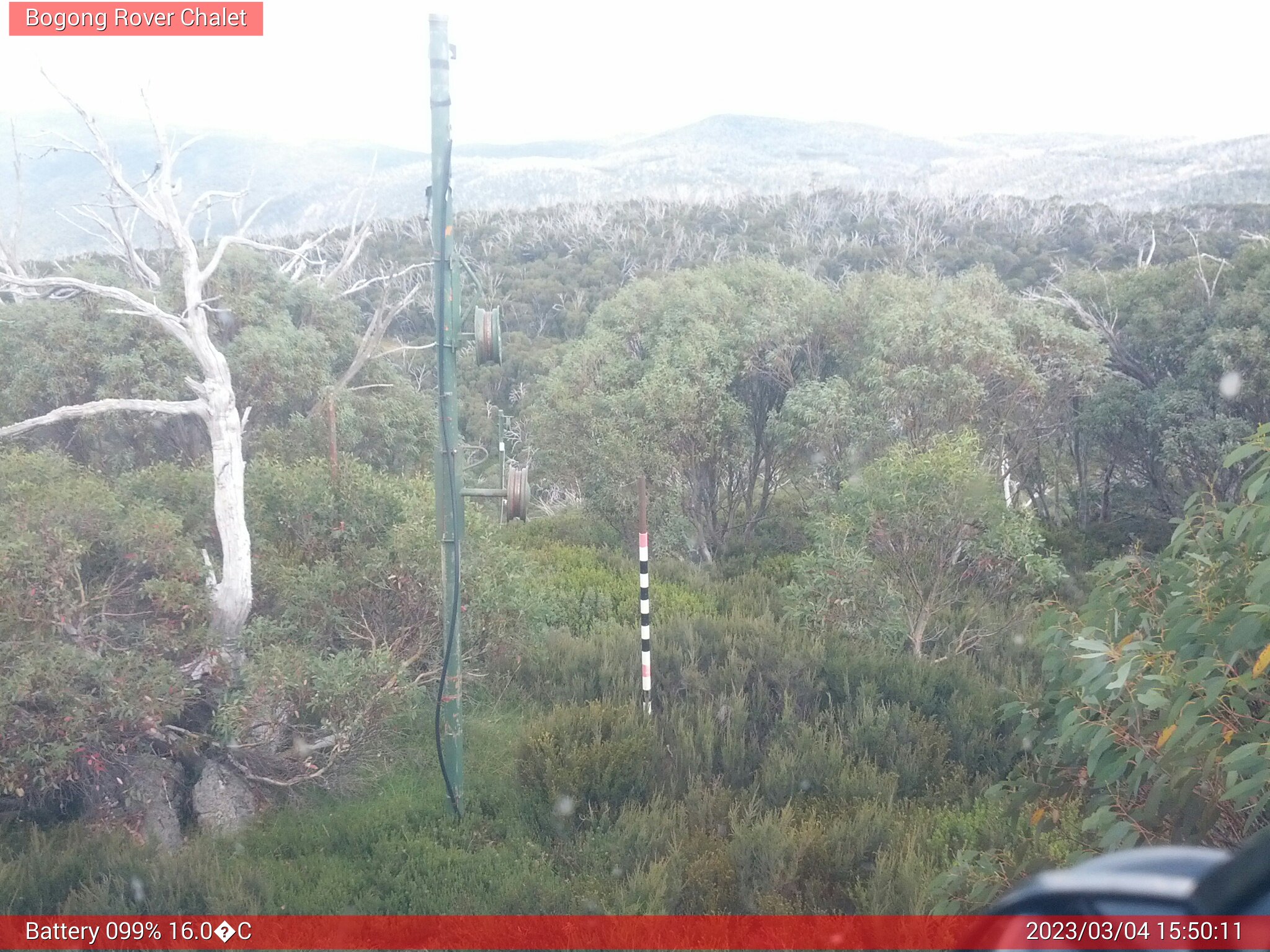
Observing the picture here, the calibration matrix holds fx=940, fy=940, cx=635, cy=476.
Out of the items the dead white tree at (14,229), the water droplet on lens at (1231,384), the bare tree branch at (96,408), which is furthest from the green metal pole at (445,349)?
the water droplet on lens at (1231,384)

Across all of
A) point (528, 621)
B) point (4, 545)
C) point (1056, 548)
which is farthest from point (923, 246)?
point (4, 545)

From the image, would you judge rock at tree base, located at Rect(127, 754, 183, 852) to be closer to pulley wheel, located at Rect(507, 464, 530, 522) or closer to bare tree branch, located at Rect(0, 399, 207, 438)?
bare tree branch, located at Rect(0, 399, 207, 438)

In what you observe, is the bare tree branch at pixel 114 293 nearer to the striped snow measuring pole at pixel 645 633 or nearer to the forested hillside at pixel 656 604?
the forested hillside at pixel 656 604

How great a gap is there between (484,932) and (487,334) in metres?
3.33

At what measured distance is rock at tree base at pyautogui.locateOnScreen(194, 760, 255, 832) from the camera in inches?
241

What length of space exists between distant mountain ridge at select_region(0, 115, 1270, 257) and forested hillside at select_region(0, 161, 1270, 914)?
531 inches

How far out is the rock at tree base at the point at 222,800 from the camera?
6129 millimetres

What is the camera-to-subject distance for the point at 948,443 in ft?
32.6

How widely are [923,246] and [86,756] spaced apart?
1439 inches

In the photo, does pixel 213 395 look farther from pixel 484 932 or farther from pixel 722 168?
pixel 722 168

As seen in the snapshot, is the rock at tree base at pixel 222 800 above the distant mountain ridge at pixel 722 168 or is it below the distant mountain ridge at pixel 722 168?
below

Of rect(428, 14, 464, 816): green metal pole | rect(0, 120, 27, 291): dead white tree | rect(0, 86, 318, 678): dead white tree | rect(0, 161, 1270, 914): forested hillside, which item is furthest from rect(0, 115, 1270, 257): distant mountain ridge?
rect(428, 14, 464, 816): green metal pole

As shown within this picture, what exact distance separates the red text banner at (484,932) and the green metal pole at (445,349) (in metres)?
1.25

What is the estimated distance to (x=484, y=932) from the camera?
4809mm
